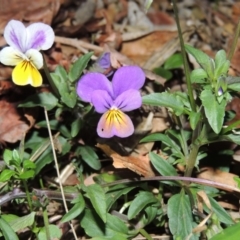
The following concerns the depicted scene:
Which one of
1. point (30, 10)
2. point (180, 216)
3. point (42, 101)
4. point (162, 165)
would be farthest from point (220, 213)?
point (30, 10)

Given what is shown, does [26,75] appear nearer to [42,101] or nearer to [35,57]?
[35,57]

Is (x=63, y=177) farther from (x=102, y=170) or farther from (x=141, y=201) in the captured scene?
(x=141, y=201)

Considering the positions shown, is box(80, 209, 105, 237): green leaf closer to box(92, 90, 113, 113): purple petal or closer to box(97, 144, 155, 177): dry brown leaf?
box(97, 144, 155, 177): dry brown leaf

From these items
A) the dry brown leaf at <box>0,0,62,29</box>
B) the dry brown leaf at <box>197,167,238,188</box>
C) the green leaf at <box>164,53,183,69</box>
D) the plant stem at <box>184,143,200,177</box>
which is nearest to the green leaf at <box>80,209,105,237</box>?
the plant stem at <box>184,143,200,177</box>

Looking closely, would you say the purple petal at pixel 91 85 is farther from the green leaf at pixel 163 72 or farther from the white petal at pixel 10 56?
the green leaf at pixel 163 72

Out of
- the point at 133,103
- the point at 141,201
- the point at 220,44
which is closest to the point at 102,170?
the point at 141,201

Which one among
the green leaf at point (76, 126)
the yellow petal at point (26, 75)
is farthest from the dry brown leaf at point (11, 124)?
the yellow petal at point (26, 75)

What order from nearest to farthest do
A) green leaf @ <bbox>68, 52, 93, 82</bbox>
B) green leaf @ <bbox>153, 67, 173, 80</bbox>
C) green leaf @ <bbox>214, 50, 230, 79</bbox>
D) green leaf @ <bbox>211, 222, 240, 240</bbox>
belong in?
green leaf @ <bbox>211, 222, 240, 240</bbox>, green leaf @ <bbox>214, 50, 230, 79</bbox>, green leaf @ <bbox>68, 52, 93, 82</bbox>, green leaf @ <bbox>153, 67, 173, 80</bbox>
